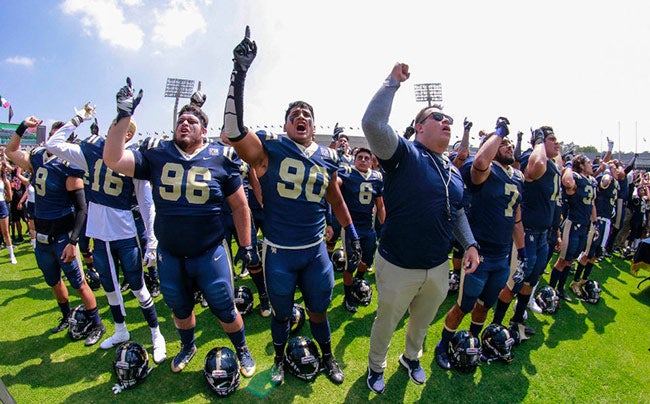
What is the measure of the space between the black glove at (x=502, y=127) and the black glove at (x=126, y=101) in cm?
361

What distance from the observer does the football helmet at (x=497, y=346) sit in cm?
413

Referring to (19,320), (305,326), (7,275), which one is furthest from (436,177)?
(7,275)

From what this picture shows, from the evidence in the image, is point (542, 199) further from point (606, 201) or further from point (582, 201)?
point (606, 201)

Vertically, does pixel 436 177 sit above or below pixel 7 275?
above

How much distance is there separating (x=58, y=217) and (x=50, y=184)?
17.9 inches

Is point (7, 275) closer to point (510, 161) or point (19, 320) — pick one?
point (19, 320)

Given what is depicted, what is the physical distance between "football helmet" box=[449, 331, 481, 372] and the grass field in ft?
0.40

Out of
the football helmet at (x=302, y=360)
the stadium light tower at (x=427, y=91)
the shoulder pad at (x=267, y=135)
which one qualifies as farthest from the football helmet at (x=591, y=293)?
the stadium light tower at (x=427, y=91)

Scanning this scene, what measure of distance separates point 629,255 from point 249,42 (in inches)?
505

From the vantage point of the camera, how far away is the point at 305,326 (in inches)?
193

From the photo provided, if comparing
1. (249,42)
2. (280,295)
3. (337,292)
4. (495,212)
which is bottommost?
(337,292)

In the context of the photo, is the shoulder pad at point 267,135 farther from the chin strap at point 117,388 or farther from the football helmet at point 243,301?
the chin strap at point 117,388

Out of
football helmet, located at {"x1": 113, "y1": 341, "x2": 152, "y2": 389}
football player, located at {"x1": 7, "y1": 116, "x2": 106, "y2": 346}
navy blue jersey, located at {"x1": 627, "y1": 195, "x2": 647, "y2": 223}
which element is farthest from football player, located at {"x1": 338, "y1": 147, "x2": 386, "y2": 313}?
navy blue jersey, located at {"x1": 627, "y1": 195, "x2": 647, "y2": 223}

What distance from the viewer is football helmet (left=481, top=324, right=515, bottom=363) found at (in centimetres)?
413
